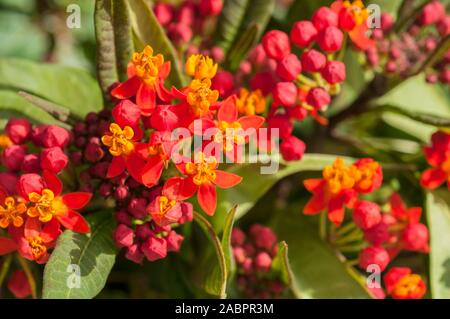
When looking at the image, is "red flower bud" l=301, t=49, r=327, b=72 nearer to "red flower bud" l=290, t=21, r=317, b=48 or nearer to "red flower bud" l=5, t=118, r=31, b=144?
"red flower bud" l=290, t=21, r=317, b=48

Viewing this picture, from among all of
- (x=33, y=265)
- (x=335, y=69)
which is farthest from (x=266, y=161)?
(x=33, y=265)

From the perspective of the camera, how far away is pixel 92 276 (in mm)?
1155

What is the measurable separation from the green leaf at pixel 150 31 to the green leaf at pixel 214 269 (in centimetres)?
30

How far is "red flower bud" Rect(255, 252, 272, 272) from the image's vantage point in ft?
4.63

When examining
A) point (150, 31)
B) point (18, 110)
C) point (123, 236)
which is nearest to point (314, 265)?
point (123, 236)

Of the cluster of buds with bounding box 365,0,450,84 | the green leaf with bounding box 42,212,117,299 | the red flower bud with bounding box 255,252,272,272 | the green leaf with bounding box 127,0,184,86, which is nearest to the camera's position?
the green leaf with bounding box 42,212,117,299

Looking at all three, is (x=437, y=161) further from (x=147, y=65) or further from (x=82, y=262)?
(x=82, y=262)

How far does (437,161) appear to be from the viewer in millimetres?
1464

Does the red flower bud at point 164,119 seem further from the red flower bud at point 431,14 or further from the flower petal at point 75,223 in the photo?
the red flower bud at point 431,14

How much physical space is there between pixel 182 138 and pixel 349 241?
534 mm

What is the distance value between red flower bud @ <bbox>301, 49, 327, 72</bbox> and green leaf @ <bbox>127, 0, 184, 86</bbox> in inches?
9.4

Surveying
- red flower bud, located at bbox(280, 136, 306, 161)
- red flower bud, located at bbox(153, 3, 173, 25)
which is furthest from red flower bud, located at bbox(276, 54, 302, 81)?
red flower bud, located at bbox(153, 3, 173, 25)

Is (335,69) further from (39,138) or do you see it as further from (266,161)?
(39,138)

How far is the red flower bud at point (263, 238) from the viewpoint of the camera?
1.45m
